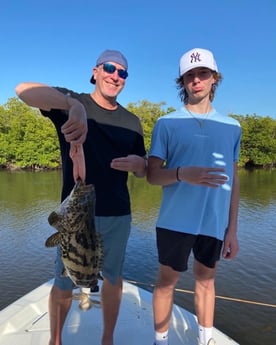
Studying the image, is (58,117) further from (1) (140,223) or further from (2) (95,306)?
(1) (140,223)

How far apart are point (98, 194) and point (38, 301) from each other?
2.24 meters

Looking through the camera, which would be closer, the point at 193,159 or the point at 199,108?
the point at 193,159

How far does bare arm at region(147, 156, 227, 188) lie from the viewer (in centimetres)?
262

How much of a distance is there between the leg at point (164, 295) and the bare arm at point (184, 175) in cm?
75

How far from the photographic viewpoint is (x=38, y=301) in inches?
175

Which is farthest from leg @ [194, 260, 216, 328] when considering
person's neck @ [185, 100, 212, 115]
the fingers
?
the fingers

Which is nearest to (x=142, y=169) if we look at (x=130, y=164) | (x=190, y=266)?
(x=130, y=164)

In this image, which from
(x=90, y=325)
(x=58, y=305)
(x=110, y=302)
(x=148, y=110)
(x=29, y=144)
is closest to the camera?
Result: (x=58, y=305)

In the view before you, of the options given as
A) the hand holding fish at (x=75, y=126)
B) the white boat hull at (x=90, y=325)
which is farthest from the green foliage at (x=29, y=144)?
the hand holding fish at (x=75, y=126)

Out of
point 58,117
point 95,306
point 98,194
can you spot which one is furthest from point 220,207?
Answer: point 95,306

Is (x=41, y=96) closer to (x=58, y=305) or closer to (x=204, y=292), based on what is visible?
(x=58, y=305)

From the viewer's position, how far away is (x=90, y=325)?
3.84 m

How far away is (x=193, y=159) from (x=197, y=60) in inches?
32.0

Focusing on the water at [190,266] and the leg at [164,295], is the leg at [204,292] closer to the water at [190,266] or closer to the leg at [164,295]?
the leg at [164,295]
